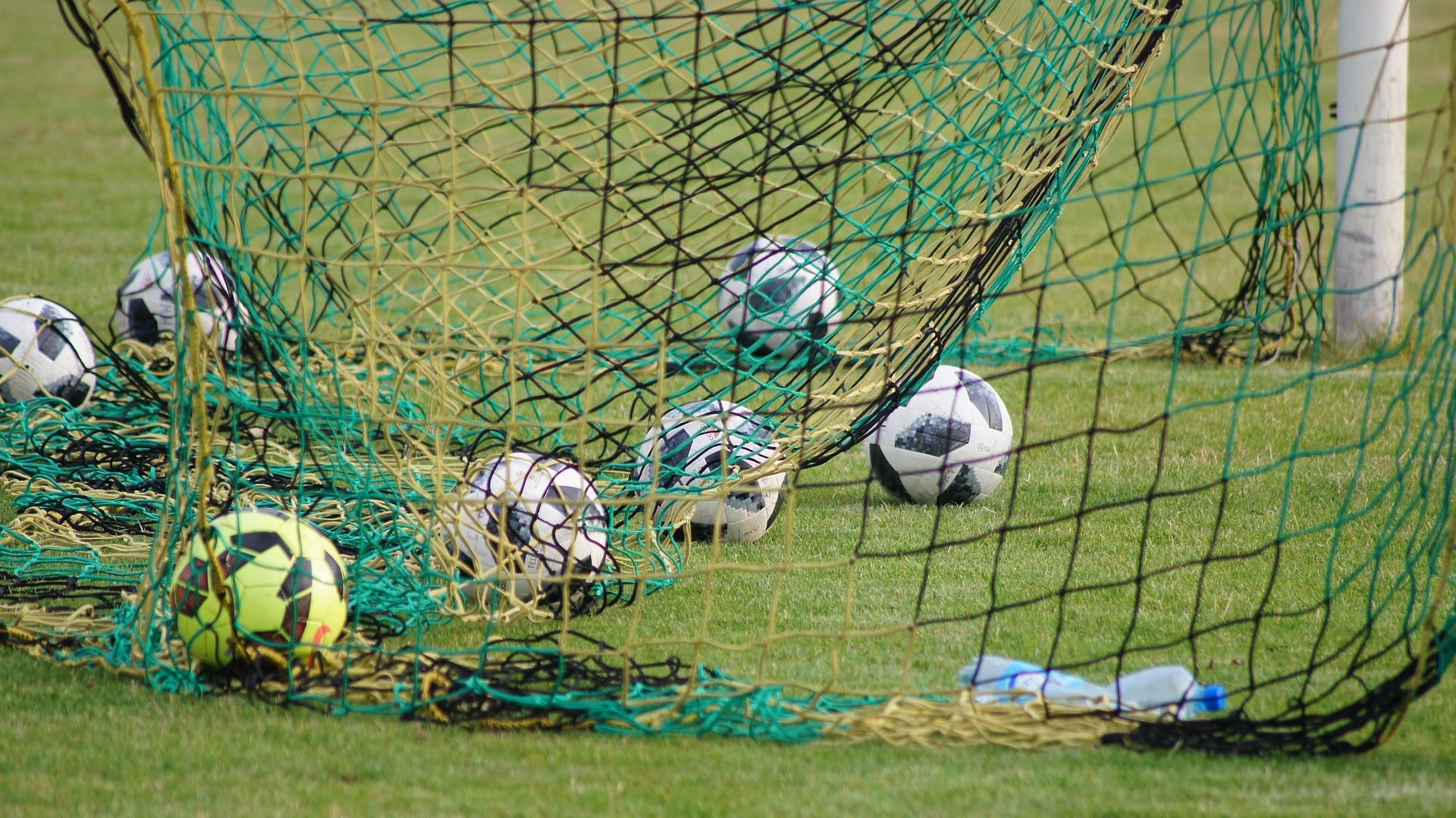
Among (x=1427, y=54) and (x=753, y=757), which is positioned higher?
(x=1427, y=54)

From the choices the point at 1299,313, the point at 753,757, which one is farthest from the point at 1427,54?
the point at 753,757

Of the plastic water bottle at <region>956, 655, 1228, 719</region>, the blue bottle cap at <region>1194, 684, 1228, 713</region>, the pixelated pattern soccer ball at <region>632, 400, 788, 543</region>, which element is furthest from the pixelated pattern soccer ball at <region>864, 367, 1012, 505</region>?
the blue bottle cap at <region>1194, 684, 1228, 713</region>

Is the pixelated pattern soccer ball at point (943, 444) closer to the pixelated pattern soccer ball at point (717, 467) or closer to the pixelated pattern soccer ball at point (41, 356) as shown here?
the pixelated pattern soccer ball at point (717, 467)

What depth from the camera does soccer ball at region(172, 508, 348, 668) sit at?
3096 millimetres

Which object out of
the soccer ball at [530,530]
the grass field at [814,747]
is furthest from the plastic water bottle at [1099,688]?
the soccer ball at [530,530]

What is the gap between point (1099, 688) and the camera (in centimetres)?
310

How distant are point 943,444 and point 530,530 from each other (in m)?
1.59

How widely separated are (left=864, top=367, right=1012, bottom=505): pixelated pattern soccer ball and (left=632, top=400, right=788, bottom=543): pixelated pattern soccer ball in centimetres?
44

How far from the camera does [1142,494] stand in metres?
4.59

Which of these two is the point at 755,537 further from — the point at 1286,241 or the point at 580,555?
the point at 1286,241

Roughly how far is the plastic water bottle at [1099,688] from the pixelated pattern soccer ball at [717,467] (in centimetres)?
114

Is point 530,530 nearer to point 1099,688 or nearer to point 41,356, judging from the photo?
point 1099,688

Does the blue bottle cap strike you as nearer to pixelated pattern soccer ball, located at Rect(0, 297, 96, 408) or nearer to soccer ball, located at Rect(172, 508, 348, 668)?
soccer ball, located at Rect(172, 508, 348, 668)

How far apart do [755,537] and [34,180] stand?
9325 mm
